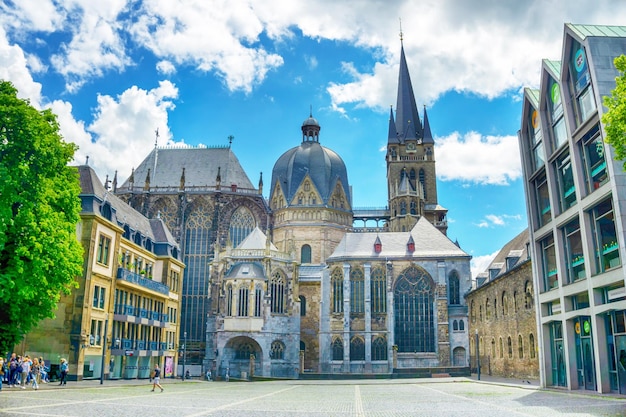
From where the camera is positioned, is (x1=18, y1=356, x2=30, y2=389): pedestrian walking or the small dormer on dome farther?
the small dormer on dome

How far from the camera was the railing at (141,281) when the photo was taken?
1448 inches

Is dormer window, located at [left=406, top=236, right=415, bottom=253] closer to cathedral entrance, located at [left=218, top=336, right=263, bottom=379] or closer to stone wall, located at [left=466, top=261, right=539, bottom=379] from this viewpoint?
stone wall, located at [left=466, top=261, right=539, bottom=379]

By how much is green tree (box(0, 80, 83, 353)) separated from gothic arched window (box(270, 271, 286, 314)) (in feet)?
102

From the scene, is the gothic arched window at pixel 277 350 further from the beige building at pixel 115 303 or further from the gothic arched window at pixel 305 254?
the gothic arched window at pixel 305 254

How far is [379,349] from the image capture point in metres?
55.5

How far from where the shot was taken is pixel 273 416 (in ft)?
49.0

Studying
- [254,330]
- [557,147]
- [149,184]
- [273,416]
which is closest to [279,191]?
[149,184]

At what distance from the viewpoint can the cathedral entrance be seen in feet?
165

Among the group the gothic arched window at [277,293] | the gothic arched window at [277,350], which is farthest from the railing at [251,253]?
the gothic arched window at [277,350]

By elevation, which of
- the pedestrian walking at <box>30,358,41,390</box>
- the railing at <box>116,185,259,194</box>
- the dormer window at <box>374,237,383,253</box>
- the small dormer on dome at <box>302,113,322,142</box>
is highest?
the small dormer on dome at <box>302,113,322,142</box>

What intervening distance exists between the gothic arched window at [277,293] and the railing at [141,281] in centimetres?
1144

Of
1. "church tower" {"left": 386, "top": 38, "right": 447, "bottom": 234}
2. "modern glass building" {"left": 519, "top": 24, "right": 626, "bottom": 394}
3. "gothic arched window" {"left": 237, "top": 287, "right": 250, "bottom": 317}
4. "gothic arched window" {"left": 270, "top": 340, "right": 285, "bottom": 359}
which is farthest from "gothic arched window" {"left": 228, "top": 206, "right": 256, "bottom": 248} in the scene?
"modern glass building" {"left": 519, "top": 24, "right": 626, "bottom": 394}

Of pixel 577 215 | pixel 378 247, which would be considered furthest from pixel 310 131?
pixel 577 215

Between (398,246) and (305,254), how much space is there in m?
14.0
